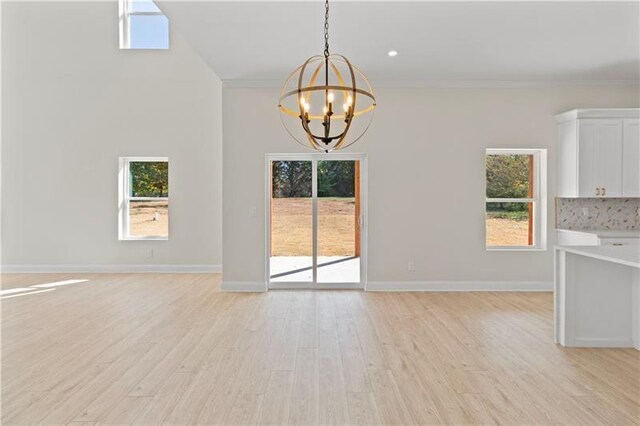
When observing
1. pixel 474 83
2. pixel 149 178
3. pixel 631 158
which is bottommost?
pixel 149 178

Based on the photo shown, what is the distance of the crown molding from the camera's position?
5879mm

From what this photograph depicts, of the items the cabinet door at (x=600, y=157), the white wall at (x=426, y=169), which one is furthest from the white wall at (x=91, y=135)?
the cabinet door at (x=600, y=157)

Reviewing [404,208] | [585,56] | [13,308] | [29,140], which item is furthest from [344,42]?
[29,140]

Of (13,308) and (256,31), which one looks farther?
(13,308)

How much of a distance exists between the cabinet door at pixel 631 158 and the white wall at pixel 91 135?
6.20 metres

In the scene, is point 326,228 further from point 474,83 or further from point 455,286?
point 474,83

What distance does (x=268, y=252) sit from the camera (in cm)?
600

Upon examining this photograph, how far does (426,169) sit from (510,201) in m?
1.37

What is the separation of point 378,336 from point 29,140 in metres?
7.24

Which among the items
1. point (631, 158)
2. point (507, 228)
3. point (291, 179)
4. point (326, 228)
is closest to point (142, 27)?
point (291, 179)

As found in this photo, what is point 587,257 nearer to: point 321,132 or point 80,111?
point 321,132

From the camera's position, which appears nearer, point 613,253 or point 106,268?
point 613,253

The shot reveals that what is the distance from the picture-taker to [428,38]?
450cm

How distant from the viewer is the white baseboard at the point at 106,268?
293 inches
